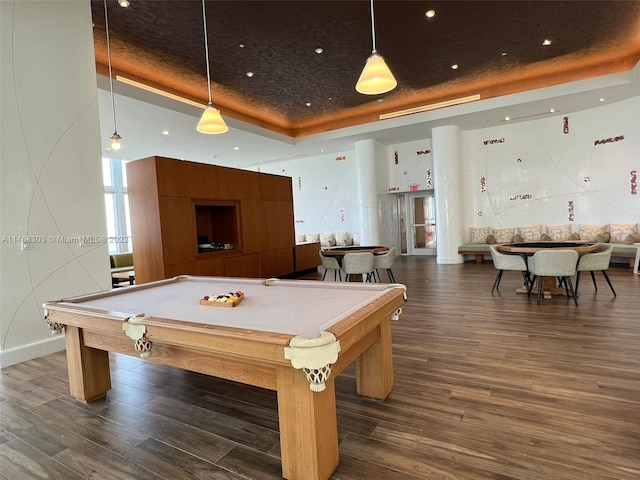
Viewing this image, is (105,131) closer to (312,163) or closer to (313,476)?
(312,163)

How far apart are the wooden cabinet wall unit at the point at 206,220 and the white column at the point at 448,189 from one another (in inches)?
166

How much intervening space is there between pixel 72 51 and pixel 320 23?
3.29 m

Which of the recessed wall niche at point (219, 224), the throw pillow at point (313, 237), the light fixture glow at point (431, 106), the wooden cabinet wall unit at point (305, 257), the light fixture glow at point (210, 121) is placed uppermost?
the light fixture glow at point (431, 106)

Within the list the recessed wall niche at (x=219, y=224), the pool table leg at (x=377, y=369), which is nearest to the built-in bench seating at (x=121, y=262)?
the recessed wall niche at (x=219, y=224)

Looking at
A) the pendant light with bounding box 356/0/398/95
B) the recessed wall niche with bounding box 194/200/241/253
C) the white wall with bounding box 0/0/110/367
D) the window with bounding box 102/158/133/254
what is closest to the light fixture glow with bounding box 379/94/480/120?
the recessed wall niche with bounding box 194/200/241/253

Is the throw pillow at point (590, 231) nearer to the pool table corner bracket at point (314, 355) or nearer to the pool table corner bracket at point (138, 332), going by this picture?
the pool table corner bracket at point (314, 355)

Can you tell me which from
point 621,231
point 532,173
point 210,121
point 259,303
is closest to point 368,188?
point 532,173

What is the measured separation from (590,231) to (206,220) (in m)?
9.15

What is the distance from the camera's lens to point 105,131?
315 inches

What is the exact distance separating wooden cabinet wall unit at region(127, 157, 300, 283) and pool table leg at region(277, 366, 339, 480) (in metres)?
4.46

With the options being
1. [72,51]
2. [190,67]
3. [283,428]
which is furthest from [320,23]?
[283,428]

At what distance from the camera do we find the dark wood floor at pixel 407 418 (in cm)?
186

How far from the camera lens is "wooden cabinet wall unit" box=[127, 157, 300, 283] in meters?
5.63

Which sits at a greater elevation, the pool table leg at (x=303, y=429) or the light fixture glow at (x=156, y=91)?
the light fixture glow at (x=156, y=91)
